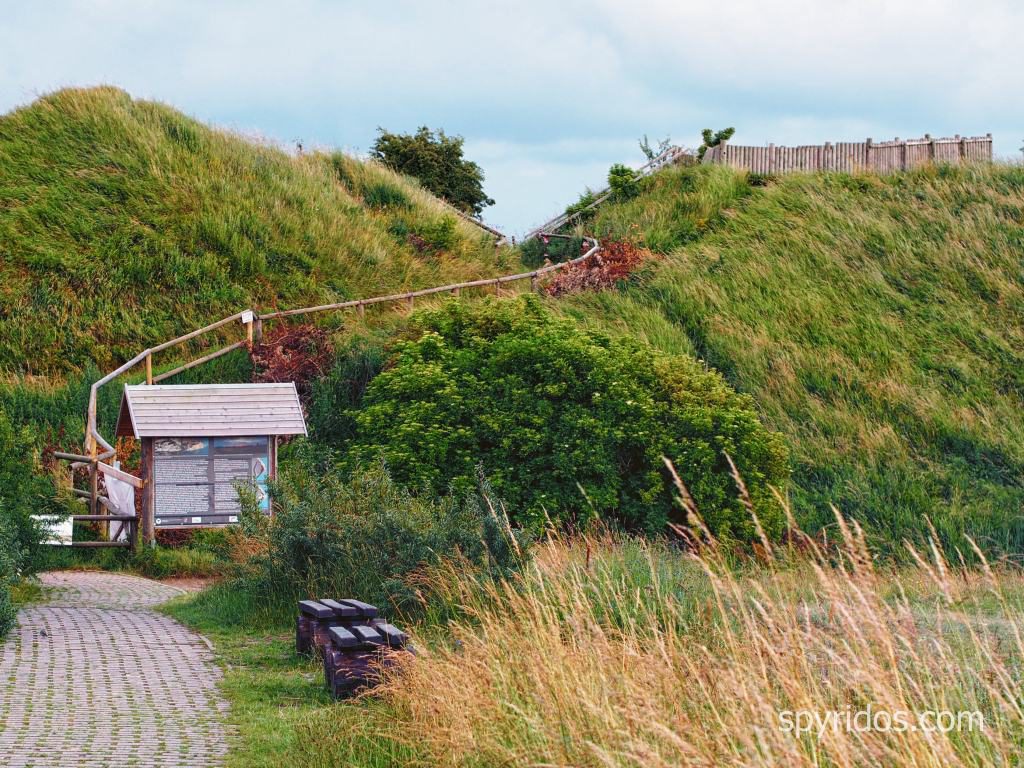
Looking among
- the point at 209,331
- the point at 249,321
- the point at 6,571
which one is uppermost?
the point at 249,321

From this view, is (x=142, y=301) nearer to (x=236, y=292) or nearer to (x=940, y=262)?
(x=236, y=292)

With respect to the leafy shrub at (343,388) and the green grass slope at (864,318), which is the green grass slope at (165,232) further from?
the leafy shrub at (343,388)

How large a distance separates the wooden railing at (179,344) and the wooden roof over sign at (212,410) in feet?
6.05

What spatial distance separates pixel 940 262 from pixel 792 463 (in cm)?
1141

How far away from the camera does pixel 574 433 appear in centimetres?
1845

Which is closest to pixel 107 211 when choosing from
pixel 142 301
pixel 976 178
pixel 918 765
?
pixel 142 301

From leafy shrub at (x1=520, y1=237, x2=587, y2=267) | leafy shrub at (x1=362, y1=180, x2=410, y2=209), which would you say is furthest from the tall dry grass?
leafy shrub at (x1=362, y1=180, x2=410, y2=209)

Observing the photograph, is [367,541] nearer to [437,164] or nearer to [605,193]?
[605,193]

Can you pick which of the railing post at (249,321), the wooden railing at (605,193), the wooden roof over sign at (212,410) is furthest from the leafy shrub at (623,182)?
the wooden roof over sign at (212,410)

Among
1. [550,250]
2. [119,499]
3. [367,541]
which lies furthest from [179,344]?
[367,541]

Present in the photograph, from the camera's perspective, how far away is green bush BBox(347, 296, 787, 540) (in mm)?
18188

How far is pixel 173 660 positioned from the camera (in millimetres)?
10289

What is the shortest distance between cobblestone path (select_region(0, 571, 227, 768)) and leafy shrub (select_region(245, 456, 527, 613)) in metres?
1.37

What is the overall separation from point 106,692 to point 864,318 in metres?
23.3
